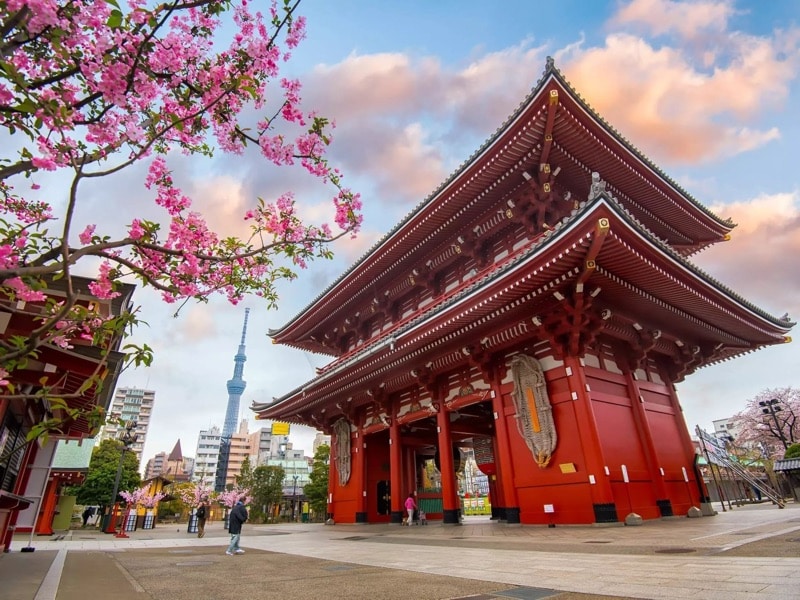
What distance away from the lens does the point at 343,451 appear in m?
18.7

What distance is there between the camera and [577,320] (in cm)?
1014

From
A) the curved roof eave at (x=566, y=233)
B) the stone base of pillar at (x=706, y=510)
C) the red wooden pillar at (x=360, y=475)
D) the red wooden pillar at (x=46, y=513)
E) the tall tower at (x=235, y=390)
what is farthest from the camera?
the tall tower at (x=235, y=390)

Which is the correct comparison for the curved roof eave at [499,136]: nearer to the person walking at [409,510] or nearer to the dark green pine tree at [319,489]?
the person walking at [409,510]

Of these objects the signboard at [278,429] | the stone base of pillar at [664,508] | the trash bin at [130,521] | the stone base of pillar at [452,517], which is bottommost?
the trash bin at [130,521]

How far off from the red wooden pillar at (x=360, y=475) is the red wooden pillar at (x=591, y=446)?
10296 millimetres

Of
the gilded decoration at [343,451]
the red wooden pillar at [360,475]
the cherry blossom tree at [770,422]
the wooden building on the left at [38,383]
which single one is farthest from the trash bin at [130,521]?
the cherry blossom tree at [770,422]

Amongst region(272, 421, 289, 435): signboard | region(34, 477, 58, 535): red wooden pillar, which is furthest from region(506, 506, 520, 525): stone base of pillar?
region(272, 421, 289, 435): signboard

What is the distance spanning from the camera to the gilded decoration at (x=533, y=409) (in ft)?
35.1

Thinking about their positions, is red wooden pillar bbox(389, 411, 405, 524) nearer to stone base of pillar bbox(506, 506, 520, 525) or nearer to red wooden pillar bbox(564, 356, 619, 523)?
stone base of pillar bbox(506, 506, 520, 525)

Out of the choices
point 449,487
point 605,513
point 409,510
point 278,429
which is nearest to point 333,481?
point 409,510

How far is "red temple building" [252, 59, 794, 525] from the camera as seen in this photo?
389 inches

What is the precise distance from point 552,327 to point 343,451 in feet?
39.2

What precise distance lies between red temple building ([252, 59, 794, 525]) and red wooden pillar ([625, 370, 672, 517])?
0.04m

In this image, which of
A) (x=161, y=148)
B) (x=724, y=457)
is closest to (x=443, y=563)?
(x=161, y=148)
